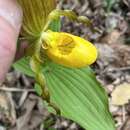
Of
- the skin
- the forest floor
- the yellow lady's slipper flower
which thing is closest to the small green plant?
the yellow lady's slipper flower

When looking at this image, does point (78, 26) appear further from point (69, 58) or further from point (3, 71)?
point (3, 71)

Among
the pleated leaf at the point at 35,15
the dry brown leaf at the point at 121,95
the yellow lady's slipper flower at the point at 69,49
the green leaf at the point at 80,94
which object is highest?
the pleated leaf at the point at 35,15

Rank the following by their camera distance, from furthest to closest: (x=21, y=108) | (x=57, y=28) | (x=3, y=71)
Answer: (x=21, y=108) < (x=57, y=28) < (x=3, y=71)

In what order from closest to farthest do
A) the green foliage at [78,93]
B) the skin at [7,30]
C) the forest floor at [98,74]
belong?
the skin at [7,30], the green foliage at [78,93], the forest floor at [98,74]

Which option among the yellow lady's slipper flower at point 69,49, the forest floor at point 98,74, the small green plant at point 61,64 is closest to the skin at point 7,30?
the small green plant at point 61,64

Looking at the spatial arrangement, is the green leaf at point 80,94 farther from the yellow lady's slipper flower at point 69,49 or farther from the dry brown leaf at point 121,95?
the dry brown leaf at point 121,95

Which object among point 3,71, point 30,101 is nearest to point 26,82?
point 30,101
